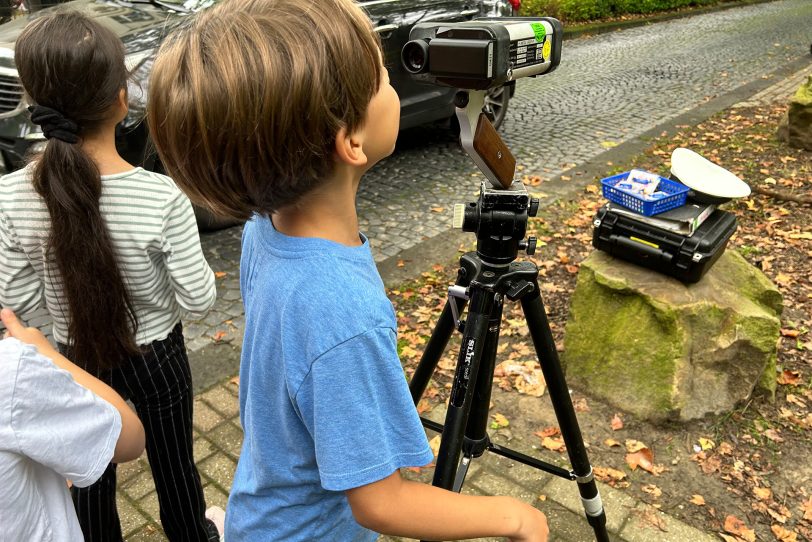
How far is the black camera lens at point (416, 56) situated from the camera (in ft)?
4.27

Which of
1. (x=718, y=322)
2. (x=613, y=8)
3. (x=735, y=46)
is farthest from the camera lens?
(x=613, y=8)

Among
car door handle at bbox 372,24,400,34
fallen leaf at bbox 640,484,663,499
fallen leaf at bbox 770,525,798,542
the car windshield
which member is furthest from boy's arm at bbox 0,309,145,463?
car door handle at bbox 372,24,400,34

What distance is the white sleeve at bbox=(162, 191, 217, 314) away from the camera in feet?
6.07

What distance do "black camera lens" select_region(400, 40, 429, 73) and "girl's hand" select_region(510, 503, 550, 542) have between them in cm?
86

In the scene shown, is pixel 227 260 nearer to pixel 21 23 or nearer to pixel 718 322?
pixel 21 23

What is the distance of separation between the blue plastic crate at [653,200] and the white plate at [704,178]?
5 centimetres

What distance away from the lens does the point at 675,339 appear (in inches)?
109

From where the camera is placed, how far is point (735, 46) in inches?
459

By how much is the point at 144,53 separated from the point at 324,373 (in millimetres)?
3735

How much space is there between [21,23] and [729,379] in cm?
516

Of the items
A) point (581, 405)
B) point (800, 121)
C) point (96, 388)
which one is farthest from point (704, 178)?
point (800, 121)

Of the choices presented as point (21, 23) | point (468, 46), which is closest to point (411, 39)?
point (468, 46)

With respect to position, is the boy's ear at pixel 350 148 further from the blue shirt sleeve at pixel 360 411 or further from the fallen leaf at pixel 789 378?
the fallen leaf at pixel 789 378

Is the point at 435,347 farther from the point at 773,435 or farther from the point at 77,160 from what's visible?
the point at 773,435
